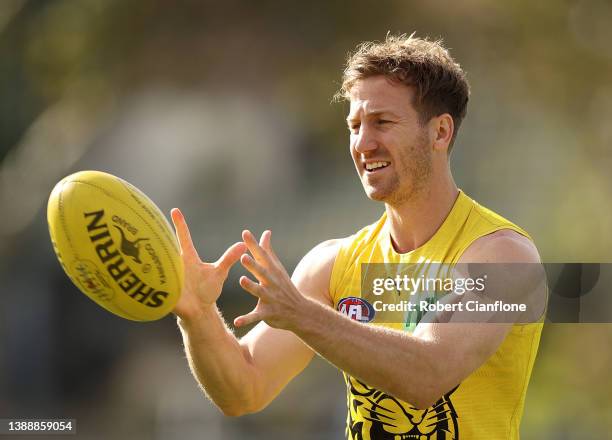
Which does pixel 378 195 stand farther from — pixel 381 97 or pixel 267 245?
pixel 267 245

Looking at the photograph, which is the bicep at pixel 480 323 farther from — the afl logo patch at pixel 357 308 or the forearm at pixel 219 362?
the forearm at pixel 219 362

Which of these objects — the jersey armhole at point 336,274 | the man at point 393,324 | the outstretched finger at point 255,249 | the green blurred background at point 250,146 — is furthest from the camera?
the green blurred background at point 250,146

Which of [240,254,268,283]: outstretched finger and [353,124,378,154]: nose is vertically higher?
[353,124,378,154]: nose

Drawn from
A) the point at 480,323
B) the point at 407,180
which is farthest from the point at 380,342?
the point at 407,180

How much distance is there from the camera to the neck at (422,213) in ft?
14.2

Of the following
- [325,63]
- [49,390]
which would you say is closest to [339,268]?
[49,390]

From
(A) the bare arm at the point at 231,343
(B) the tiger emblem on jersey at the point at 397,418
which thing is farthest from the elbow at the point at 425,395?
(A) the bare arm at the point at 231,343

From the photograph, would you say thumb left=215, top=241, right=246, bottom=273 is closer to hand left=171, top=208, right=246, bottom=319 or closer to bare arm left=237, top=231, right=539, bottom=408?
hand left=171, top=208, right=246, bottom=319

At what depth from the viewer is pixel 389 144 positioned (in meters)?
4.34

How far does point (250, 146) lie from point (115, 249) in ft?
29.0

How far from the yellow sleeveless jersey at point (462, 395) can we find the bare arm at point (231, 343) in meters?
0.33

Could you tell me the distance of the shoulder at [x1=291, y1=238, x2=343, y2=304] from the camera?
445 centimetres

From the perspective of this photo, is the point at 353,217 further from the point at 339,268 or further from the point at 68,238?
the point at 68,238

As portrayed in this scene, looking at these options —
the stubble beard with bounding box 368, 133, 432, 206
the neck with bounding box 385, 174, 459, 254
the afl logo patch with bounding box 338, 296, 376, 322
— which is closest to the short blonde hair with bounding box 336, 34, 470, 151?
the stubble beard with bounding box 368, 133, 432, 206
